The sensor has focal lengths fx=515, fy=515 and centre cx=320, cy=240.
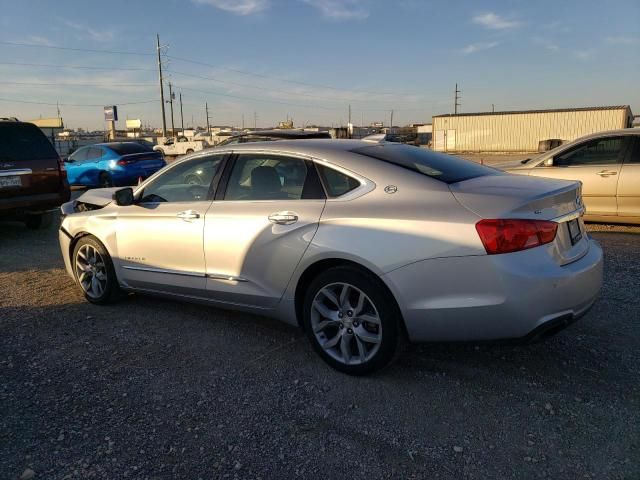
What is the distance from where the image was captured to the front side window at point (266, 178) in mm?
3764

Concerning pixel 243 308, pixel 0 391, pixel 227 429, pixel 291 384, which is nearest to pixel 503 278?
pixel 291 384

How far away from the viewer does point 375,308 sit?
3238 mm

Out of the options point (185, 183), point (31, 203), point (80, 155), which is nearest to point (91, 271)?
point (185, 183)

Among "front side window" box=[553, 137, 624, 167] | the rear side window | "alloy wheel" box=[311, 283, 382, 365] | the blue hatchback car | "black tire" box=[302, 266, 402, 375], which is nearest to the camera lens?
"black tire" box=[302, 266, 402, 375]

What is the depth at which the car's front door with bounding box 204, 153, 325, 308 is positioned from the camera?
11.8ft

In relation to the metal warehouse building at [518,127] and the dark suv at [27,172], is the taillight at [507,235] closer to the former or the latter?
the dark suv at [27,172]

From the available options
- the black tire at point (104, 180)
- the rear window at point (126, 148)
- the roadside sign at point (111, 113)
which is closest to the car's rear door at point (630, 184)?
the rear window at point (126, 148)

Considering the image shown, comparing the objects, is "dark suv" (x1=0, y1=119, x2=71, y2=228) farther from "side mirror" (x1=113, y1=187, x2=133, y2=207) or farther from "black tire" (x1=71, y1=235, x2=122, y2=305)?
"side mirror" (x1=113, y1=187, x2=133, y2=207)

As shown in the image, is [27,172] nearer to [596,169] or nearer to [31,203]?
[31,203]

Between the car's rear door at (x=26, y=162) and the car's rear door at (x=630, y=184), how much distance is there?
8.73 meters

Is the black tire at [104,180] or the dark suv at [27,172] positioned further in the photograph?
the black tire at [104,180]

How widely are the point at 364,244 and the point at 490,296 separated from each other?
805mm

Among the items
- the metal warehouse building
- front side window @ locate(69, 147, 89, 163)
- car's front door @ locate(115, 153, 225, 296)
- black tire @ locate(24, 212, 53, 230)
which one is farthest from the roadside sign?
car's front door @ locate(115, 153, 225, 296)

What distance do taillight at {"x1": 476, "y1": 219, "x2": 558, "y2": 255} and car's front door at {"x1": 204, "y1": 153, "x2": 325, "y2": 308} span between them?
1120 millimetres
